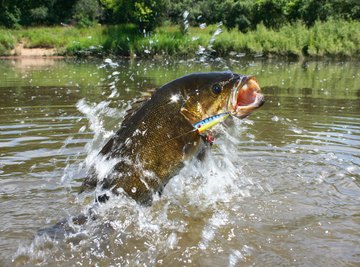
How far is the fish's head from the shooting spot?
11.6 ft

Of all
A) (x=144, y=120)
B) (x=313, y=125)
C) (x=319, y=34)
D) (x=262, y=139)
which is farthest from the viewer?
(x=319, y=34)

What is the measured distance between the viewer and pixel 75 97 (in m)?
12.7

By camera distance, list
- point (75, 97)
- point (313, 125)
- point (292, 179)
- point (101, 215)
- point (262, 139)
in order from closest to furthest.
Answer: point (101, 215)
point (292, 179)
point (262, 139)
point (313, 125)
point (75, 97)

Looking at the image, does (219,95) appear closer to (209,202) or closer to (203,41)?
(209,202)

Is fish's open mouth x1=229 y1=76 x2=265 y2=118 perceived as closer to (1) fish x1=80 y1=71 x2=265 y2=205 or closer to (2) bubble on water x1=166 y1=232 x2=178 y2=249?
(1) fish x1=80 y1=71 x2=265 y2=205

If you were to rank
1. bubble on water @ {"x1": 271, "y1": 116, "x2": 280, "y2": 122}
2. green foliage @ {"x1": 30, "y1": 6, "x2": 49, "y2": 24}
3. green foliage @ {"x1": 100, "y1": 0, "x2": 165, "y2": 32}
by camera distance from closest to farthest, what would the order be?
1. bubble on water @ {"x1": 271, "y1": 116, "x2": 280, "y2": 122}
2. green foliage @ {"x1": 100, "y1": 0, "x2": 165, "y2": 32}
3. green foliage @ {"x1": 30, "y1": 6, "x2": 49, "y2": 24}

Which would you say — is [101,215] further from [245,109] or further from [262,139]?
[262,139]

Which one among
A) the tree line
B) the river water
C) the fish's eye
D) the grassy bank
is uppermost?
the fish's eye

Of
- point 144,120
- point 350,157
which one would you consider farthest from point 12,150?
point 350,157

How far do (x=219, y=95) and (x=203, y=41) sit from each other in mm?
29957

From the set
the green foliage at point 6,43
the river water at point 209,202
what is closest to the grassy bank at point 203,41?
the green foliage at point 6,43

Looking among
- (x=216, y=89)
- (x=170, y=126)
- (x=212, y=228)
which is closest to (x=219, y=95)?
(x=216, y=89)

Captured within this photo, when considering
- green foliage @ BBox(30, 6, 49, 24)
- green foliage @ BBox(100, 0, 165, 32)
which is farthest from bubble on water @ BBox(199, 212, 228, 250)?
green foliage @ BBox(30, 6, 49, 24)

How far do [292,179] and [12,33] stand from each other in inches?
1505
